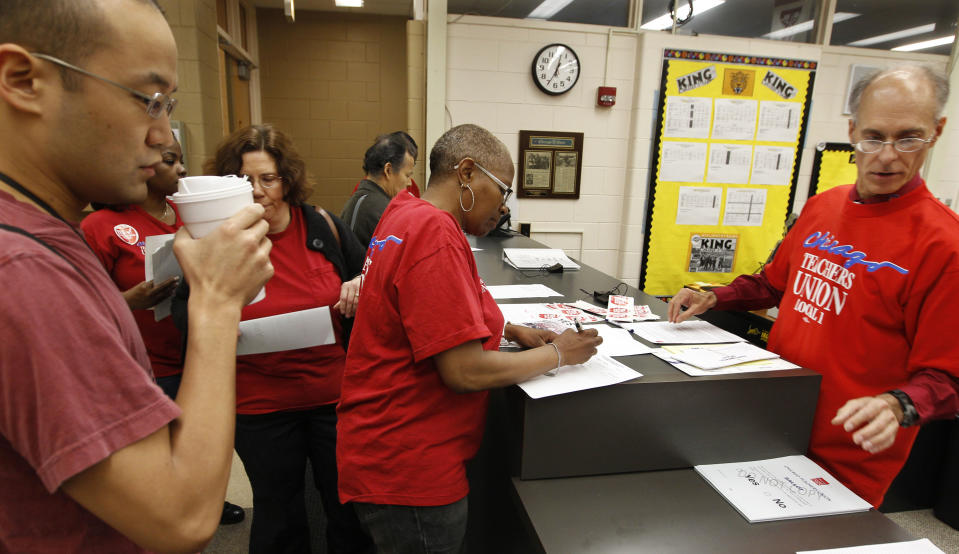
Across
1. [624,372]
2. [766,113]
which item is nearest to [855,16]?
[766,113]

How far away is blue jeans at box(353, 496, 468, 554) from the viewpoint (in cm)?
105

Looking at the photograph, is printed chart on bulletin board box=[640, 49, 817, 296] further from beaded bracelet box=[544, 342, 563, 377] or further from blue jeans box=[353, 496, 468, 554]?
blue jeans box=[353, 496, 468, 554]

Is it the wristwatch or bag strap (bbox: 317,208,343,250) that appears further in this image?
bag strap (bbox: 317,208,343,250)

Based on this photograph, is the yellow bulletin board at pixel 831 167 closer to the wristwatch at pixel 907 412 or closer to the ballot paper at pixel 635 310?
the ballot paper at pixel 635 310

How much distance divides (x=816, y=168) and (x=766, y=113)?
2.35 feet

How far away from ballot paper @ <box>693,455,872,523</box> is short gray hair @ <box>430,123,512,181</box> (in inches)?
34.2

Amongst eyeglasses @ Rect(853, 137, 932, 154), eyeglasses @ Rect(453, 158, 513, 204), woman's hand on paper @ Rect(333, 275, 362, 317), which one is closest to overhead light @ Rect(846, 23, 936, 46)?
eyeglasses @ Rect(853, 137, 932, 154)

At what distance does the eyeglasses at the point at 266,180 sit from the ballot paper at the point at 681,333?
3.90 ft

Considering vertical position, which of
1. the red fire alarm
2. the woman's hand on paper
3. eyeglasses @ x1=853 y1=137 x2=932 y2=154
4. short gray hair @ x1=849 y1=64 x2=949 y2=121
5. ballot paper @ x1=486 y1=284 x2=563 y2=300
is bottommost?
ballot paper @ x1=486 y1=284 x2=563 y2=300

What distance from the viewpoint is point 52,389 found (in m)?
0.45

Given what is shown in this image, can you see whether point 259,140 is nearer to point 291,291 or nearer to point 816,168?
point 291,291

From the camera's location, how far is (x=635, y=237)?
4203 mm

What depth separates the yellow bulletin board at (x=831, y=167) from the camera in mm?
4215

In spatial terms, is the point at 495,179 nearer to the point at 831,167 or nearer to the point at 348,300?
the point at 348,300
